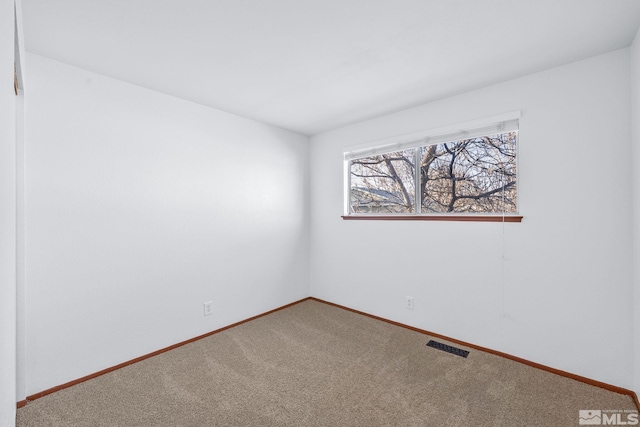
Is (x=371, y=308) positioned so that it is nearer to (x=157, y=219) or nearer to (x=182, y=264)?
(x=182, y=264)

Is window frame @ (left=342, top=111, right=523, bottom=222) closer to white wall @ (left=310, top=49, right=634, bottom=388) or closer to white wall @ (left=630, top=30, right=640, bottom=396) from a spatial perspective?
white wall @ (left=310, top=49, right=634, bottom=388)

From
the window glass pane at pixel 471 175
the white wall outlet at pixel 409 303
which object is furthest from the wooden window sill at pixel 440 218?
the white wall outlet at pixel 409 303

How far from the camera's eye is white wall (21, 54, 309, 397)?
201 cm

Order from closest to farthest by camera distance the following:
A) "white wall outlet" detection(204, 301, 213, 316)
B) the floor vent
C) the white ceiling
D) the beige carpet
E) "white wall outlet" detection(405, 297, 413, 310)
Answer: the white ceiling, the beige carpet, the floor vent, "white wall outlet" detection(204, 301, 213, 316), "white wall outlet" detection(405, 297, 413, 310)

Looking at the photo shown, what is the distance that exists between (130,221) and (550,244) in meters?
3.45

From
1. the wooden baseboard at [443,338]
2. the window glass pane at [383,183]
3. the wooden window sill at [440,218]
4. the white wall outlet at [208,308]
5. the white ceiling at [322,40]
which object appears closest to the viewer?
Answer: the white ceiling at [322,40]

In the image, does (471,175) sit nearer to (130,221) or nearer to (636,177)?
(636,177)

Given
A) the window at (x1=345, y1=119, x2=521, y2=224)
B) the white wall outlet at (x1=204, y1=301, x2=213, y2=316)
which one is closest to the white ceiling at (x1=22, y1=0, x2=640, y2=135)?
the window at (x1=345, y1=119, x2=521, y2=224)

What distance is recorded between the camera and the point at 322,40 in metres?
1.84

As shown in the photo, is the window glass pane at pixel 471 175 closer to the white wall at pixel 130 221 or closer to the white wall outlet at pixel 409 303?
the white wall outlet at pixel 409 303

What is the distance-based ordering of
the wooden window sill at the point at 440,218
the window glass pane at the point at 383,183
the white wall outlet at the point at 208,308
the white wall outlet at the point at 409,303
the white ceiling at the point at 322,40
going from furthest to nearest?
1. the window glass pane at the point at 383,183
2. the white wall outlet at the point at 409,303
3. the white wall outlet at the point at 208,308
4. the wooden window sill at the point at 440,218
5. the white ceiling at the point at 322,40

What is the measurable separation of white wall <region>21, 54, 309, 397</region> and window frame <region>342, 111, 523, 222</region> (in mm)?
1049

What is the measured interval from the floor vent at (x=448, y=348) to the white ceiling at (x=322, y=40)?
2.38 m

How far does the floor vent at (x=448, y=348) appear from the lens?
2516mm
